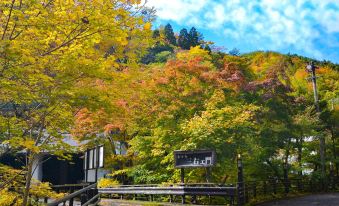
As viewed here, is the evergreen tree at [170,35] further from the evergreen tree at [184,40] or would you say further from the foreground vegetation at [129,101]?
the foreground vegetation at [129,101]

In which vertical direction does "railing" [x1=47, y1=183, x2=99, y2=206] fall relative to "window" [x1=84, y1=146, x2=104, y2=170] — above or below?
below

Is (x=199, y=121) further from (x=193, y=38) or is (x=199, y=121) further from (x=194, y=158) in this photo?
(x=193, y=38)

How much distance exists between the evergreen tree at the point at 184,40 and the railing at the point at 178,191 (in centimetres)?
5115

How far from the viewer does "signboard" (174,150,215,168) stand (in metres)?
16.5

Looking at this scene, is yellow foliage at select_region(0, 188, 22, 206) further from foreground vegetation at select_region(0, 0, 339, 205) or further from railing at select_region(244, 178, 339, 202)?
railing at select_region(244, 178, 339, 202)

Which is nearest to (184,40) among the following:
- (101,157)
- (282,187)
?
(282,187)

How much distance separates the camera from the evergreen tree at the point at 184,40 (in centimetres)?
7123

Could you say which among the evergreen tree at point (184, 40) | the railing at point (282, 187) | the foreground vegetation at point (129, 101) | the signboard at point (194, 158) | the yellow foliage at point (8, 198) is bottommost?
the railing at point (282, 187)

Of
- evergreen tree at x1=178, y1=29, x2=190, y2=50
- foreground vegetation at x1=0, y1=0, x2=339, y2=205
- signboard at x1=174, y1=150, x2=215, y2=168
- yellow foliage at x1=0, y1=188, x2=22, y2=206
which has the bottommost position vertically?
yellow foliage at x1=0, y1=188, x2=22, y2=206

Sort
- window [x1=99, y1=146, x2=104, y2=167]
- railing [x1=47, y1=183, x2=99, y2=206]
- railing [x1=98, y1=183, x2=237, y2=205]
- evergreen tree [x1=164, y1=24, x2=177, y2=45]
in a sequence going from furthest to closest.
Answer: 1. evergreen tree [x1=164, y1=24, x2=177, y2=45]
2. railing [x1=98, y1=183, x2=237, y2=205]
3. window [x1=99, y1=146, x2=104, y2=167]
4. railing [x1=47, y1=183, x2=99, y2=206]

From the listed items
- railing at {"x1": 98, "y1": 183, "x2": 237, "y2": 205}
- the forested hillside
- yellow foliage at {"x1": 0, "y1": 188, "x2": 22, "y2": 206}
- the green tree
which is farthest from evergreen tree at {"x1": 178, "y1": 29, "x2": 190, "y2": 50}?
yellow foliage at {"x1": 0, "y1": 188, "x2": 22, "y2": 206}

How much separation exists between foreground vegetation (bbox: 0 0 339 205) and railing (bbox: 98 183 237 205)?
4.71 ft

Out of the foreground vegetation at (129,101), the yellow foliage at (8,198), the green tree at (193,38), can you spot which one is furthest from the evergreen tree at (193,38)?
the yellow foliage at (8,198)

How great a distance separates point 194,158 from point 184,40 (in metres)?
57.6
